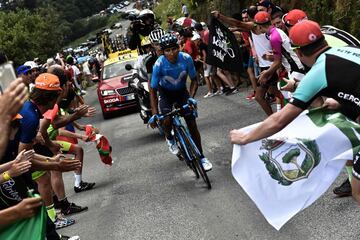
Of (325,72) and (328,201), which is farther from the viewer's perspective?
(328,201)

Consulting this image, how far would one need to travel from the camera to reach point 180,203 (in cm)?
741

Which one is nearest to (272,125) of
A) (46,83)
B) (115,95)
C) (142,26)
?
(46,83)

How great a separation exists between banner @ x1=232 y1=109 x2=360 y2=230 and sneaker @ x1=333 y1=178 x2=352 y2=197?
1.97 m

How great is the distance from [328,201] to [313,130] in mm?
2072

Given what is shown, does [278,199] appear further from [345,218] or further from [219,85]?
[219,85]

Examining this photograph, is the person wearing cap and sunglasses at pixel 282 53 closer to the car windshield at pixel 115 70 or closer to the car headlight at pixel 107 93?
the car headlight at pixel 107 93

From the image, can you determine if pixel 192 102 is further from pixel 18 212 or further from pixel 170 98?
pixel 18 212

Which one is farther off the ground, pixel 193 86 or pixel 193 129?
pixel 193 86

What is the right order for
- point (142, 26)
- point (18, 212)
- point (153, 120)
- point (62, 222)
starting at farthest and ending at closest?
point (142, 26) → point (153, 120) → point (62, 222) → point (18, 212)

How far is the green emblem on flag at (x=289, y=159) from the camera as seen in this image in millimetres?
4457

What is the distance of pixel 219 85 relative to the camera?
16.5 m

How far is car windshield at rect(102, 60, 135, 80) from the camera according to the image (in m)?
19.1

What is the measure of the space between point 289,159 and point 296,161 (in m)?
0.07

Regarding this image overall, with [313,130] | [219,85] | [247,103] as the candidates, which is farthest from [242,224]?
[219,85]
